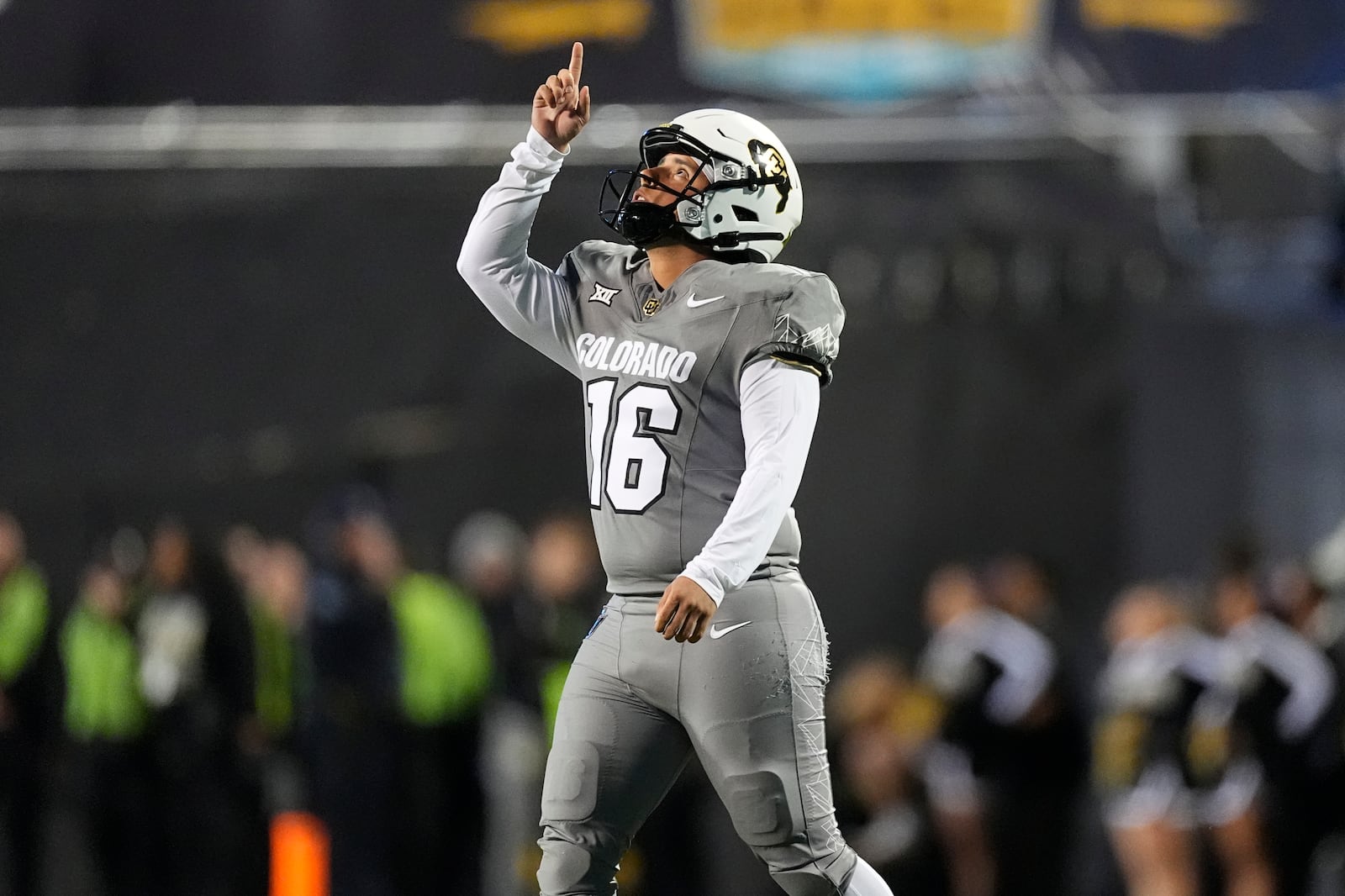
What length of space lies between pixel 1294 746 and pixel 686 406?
13.4 feet

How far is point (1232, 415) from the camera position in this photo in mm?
6500

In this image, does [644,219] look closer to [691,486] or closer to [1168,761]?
[691,486]

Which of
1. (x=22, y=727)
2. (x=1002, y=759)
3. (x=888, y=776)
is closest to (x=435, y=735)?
(x=22, y=727)

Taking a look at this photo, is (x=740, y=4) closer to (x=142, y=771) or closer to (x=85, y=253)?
(x=85, y=253)

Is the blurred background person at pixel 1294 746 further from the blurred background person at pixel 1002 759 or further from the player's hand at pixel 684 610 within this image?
the player's hand at pixel 684 610

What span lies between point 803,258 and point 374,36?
73.2 inches

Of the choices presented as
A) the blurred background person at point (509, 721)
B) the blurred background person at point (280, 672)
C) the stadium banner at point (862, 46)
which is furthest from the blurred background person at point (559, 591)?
the stadium banner at point (862, 46)

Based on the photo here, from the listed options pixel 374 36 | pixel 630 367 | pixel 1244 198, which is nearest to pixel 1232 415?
pixel 1244 198

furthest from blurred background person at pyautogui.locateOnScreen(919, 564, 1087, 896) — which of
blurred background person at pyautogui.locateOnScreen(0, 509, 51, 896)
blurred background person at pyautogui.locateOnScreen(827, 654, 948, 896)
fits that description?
blurred background person at pyautogui.locateOnScreen(0, 509, 51, 896)

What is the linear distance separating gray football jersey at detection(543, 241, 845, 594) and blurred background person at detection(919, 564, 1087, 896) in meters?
3.66

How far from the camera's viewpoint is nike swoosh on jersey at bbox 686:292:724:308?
2.89 metres

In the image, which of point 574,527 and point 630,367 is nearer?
point 630,367

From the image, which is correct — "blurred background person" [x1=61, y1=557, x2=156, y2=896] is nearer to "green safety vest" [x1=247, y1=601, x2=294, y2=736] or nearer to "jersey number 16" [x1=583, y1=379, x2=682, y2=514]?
"green safety vest" [x1=247, y1=601, x2=294, y2=736]

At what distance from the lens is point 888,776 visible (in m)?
6.40
